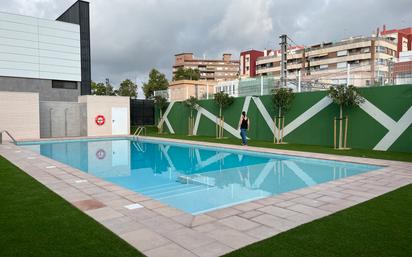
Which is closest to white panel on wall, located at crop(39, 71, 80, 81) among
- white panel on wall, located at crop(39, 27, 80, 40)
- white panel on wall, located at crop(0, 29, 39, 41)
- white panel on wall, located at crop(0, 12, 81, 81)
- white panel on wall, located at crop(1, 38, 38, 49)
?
white panel on wall, located at crop(0, 12, 81, 81)

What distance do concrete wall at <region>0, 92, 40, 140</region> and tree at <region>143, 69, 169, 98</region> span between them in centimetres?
2309

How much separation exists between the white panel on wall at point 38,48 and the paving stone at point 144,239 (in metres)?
22.4

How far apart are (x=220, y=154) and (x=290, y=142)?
407cm

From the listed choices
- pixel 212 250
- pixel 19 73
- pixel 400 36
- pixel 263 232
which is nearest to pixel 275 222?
pixel 263 232

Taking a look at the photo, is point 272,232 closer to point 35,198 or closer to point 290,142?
point 35,198

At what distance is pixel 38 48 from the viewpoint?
22328mm

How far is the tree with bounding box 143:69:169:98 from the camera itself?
131ft

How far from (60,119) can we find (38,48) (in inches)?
275

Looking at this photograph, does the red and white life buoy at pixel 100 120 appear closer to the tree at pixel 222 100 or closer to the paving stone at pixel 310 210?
the tree at pixel 222 100

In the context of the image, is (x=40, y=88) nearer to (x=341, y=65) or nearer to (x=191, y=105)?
(x=191, y=105)

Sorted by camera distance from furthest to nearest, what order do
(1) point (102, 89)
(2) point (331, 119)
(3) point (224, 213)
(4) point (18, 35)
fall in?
(1) point (102, 89) < (4) point (18, 35) < (2) point (331, 119) < (3) point (224, 213)

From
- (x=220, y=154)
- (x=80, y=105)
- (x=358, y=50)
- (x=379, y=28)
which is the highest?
(x=379, y=28)

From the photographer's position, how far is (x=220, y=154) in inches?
464

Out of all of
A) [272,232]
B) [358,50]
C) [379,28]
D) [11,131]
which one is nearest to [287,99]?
[272,232]
